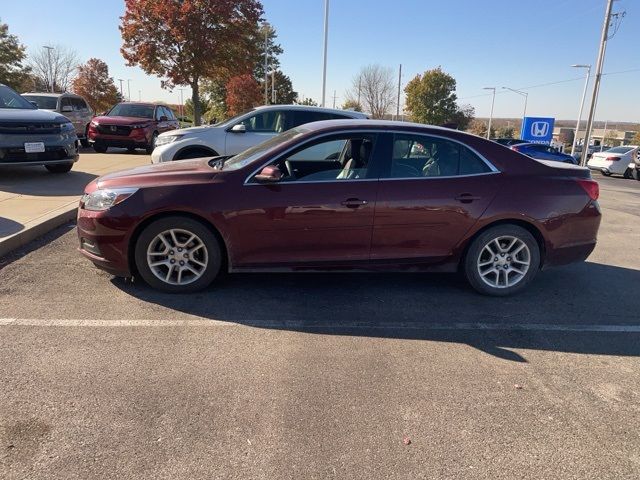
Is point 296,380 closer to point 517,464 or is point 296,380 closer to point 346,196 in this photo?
point 517,464

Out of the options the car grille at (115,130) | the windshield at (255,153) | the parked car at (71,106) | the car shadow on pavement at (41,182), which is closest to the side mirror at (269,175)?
the windshield at (255,153)

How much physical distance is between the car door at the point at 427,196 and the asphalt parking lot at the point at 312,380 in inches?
20.6

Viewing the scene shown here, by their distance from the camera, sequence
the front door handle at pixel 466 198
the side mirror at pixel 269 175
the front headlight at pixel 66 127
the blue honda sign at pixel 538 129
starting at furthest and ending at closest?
the blue honda sign at pixel 538 129 → the front headlight at pixel 66 127 → the front door handle at pixel 466 198 → the side mirror at pixel 269 175

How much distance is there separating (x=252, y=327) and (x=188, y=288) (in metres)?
0.90

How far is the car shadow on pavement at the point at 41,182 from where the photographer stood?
835 cm

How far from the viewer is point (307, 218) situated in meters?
4.36

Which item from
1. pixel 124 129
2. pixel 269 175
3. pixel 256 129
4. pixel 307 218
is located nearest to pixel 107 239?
pixel 269 175

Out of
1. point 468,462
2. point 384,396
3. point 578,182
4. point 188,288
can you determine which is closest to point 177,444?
point 384,396

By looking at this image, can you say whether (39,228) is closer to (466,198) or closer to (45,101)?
(466,198)

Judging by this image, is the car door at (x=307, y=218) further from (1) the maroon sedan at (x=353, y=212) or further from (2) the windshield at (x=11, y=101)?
(2) the windshield at (x=11, y=101)

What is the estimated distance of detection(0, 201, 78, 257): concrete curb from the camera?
5.33 meters

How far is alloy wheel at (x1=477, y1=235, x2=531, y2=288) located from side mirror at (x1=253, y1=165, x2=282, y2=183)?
2.08 m

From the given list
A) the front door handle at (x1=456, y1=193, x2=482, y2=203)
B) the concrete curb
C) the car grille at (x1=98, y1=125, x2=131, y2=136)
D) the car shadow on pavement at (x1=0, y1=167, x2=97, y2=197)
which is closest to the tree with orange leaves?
the car grille at (x1=98, y1=125, x2=131, y2=136)

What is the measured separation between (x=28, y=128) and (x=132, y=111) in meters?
8.38
